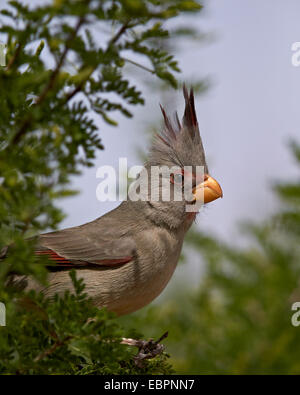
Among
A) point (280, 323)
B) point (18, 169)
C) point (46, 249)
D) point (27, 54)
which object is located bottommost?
point (280, 323)

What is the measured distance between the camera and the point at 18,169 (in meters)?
1.25

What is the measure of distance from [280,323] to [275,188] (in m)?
0.81

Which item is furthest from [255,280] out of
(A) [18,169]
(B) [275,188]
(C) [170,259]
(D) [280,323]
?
(A) [18,169]

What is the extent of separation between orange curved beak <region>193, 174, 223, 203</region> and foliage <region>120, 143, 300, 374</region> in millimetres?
610

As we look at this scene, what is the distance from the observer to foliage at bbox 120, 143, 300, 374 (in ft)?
8.61

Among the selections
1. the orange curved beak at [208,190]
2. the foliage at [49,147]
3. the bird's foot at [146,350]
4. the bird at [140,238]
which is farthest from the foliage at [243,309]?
the foliage at [49,147]

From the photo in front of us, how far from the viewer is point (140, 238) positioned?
237cm

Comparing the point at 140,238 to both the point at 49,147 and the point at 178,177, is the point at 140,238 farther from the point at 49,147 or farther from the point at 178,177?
the point at 49,147

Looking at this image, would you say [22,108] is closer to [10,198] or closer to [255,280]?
[10,198]

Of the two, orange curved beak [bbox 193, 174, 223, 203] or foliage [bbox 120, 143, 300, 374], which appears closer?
orange curved beak [bbox 193, 174, 223, 203]

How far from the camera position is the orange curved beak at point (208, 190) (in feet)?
7.98

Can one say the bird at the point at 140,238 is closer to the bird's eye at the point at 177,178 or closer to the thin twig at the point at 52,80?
the bird's eye at the point at 177,178

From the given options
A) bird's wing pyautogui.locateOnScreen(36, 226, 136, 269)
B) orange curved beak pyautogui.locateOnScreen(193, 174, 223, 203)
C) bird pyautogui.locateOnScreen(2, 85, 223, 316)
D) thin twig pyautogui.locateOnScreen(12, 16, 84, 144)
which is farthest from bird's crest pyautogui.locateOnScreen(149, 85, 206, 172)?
thin twig pyautogui.locateOnScreen(12, 16, 84, 144)

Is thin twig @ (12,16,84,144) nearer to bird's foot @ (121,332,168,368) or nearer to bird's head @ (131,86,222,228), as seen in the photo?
bird's foot @ (121,332,168,368)
